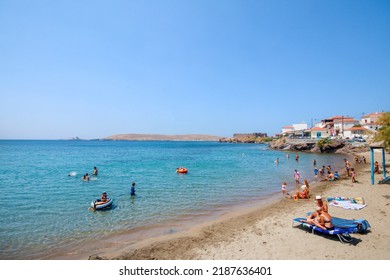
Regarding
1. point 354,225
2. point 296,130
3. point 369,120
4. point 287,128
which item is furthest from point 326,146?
point 287,128

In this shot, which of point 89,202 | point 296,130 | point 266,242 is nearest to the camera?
point 266,242

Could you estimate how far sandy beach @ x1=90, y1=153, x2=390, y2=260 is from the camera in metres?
7.68

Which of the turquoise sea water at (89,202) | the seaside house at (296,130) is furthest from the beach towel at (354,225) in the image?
the seaside house at (296,130)

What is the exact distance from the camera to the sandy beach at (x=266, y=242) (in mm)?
7680

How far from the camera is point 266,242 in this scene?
345 inches

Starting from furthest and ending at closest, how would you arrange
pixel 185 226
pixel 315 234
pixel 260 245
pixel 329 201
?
pixel 329 201, pixel 185 226, pixel 315 234, pixel 260 245

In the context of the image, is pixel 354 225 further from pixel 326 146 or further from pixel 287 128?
pixel 287 128

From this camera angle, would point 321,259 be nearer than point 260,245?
Yes

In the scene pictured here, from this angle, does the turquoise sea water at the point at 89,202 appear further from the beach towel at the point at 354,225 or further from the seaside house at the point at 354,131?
the seaside house at the point at 354,131

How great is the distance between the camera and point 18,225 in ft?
40.5

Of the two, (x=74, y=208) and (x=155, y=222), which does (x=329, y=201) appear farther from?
(x=74, y=208)

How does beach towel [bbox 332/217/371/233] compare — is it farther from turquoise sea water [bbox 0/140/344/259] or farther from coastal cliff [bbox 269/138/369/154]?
coastal cliff [bbox 269/138/369/154]
